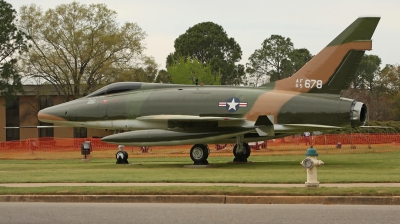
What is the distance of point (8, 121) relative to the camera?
232 ft

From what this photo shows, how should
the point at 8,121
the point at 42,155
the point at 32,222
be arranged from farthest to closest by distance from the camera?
the point at 8,121 → the point at 42,155 → the point at 32,222

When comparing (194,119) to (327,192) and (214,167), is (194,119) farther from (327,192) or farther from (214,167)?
(327,192)

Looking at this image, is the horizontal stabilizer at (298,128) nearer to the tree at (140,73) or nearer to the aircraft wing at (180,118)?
the aircraft wing at (180,118)

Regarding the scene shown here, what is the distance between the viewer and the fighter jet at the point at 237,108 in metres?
25.2

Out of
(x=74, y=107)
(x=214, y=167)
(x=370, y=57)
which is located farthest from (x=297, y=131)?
(x=370, y=57)

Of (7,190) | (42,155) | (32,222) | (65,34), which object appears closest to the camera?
(32,222)

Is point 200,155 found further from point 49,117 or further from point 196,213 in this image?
point 196,213

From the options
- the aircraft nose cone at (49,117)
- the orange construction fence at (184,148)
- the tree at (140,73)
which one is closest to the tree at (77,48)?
the tree at (140,73)

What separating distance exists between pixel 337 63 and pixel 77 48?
41196 mm

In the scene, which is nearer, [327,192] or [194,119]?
[327,192]

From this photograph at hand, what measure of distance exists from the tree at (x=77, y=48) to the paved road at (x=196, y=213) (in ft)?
165

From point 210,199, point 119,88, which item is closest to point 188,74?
point 119,88

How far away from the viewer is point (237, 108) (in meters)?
26.5

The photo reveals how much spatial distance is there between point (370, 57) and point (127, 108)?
312ft
